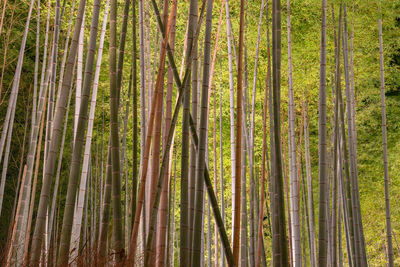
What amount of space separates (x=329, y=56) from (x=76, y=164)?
5.75 m

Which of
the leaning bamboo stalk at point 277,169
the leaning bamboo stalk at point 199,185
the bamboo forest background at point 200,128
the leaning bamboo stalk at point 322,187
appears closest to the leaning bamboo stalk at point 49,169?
the bamboo forest background at point 200,128

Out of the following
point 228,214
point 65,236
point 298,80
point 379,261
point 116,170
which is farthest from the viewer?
point 379,261

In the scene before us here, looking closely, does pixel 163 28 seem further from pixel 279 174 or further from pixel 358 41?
pixel 358 41

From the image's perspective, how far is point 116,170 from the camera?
7.66 ft

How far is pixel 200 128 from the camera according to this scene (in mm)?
2109

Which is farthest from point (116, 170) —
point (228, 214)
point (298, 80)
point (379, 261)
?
point (379, 261)

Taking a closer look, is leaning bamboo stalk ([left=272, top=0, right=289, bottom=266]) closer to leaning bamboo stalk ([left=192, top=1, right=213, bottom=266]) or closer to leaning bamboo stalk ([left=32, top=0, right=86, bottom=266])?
leaning bamboo stalk ([left=192, top=1, right=213, bottom=266])

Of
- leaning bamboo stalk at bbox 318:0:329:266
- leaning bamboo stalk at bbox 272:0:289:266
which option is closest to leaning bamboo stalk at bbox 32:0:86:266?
leaning bamboo stalk at bbox 272:0:289:266

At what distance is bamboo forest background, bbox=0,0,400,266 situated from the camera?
2184mm

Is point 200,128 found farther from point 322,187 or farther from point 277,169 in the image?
point 322,187

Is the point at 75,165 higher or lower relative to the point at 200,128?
lower

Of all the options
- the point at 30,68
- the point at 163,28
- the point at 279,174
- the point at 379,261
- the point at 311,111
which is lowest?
the point at 379,261

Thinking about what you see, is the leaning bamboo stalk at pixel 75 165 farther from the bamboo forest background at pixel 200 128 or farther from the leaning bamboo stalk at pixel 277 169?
the leaning bamboo stalk at pixel 277 169

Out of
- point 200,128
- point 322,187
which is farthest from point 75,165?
point 322,187
